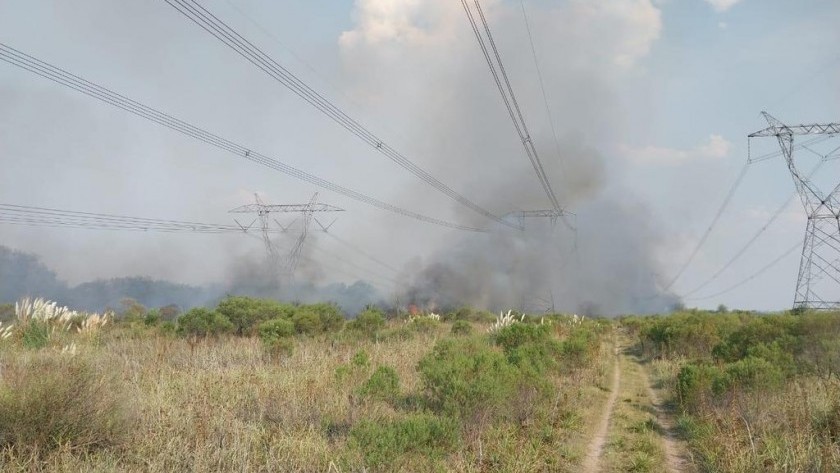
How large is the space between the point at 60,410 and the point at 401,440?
15.0 ft

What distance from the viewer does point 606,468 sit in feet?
30.3

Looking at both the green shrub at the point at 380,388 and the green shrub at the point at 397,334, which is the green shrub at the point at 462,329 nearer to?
the green shrub at the point at 397,334

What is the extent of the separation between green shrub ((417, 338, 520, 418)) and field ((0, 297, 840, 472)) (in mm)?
39

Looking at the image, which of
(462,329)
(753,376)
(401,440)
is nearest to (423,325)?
(462,329)

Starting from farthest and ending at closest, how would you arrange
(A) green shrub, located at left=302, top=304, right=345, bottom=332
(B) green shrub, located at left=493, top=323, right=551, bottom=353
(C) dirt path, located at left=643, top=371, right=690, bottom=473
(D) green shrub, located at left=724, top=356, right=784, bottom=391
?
(A) green shrub, located at left=302, top=304, right=345, bottom=332, (B) green shrub, located at left=493, top=323, right=551, bottom=353, (D) green shrub, located at left=724, top=356, right=784, bottom=391, (C) dirt path, located at left=643, top=371, right=690, bottom=473

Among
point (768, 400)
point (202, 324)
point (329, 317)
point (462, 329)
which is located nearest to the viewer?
point (768, 400)

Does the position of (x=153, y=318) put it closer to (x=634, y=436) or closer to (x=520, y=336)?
(x=520, y=336)

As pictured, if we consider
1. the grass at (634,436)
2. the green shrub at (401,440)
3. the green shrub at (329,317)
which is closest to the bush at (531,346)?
the grass at (634,436)

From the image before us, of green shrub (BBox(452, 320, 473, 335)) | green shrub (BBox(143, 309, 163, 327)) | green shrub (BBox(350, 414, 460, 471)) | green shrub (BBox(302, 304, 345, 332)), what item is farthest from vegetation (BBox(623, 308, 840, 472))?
green shrub (BBox(143, 309, 163, 327))

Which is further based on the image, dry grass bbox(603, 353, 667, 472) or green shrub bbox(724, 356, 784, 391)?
green shrub bbox(724, 356, 784, 391)

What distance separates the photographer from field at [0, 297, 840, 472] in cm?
710

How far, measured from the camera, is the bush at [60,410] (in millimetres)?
6895

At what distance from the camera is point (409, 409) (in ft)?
35.6

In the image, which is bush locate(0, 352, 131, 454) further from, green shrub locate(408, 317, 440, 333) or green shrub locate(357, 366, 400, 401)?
green shrub locate(408, 317, 440, 333)
